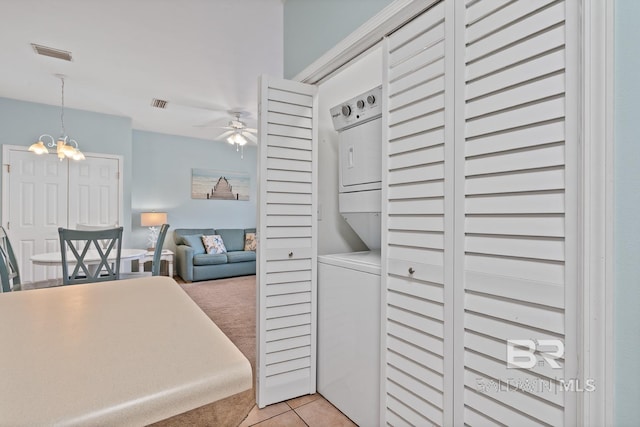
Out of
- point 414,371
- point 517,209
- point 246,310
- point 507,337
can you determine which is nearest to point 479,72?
point 517,209

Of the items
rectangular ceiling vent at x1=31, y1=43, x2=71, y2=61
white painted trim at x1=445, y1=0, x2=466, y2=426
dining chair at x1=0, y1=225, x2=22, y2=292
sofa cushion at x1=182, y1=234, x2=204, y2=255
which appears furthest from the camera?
sofa cushion at x1=182, y1=234, x2=204, y2=255

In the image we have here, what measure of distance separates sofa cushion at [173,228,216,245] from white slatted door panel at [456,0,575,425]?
5378mm

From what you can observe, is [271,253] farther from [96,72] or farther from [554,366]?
[96,72]

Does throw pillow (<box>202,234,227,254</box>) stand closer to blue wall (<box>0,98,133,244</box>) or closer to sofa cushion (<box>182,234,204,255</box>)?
sofa cushion (<box>182,234,204,255</box>)

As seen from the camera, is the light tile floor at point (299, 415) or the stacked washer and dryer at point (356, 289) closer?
the stacked washer and dryer at point (356, 289)

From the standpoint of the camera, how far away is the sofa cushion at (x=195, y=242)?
213 inches

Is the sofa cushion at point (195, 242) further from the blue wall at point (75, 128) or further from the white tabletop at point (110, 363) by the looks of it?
the white tabletop at point (110, 363)

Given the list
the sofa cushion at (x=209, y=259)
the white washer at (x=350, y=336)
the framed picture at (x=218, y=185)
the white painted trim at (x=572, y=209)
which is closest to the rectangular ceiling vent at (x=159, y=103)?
→ the framed picture at (x=218, y=185)

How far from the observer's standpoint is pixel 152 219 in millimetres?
5340

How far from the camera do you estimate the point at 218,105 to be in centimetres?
426

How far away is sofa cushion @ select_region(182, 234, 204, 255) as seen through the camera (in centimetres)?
541

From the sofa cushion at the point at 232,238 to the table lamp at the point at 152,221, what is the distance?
3.31 feet

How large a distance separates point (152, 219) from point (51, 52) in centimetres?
292

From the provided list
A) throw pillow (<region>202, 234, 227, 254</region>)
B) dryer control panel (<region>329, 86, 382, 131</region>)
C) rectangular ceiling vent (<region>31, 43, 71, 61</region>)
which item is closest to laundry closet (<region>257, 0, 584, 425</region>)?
dryer control panel (<region>329, 86, 382, 131</region>)
